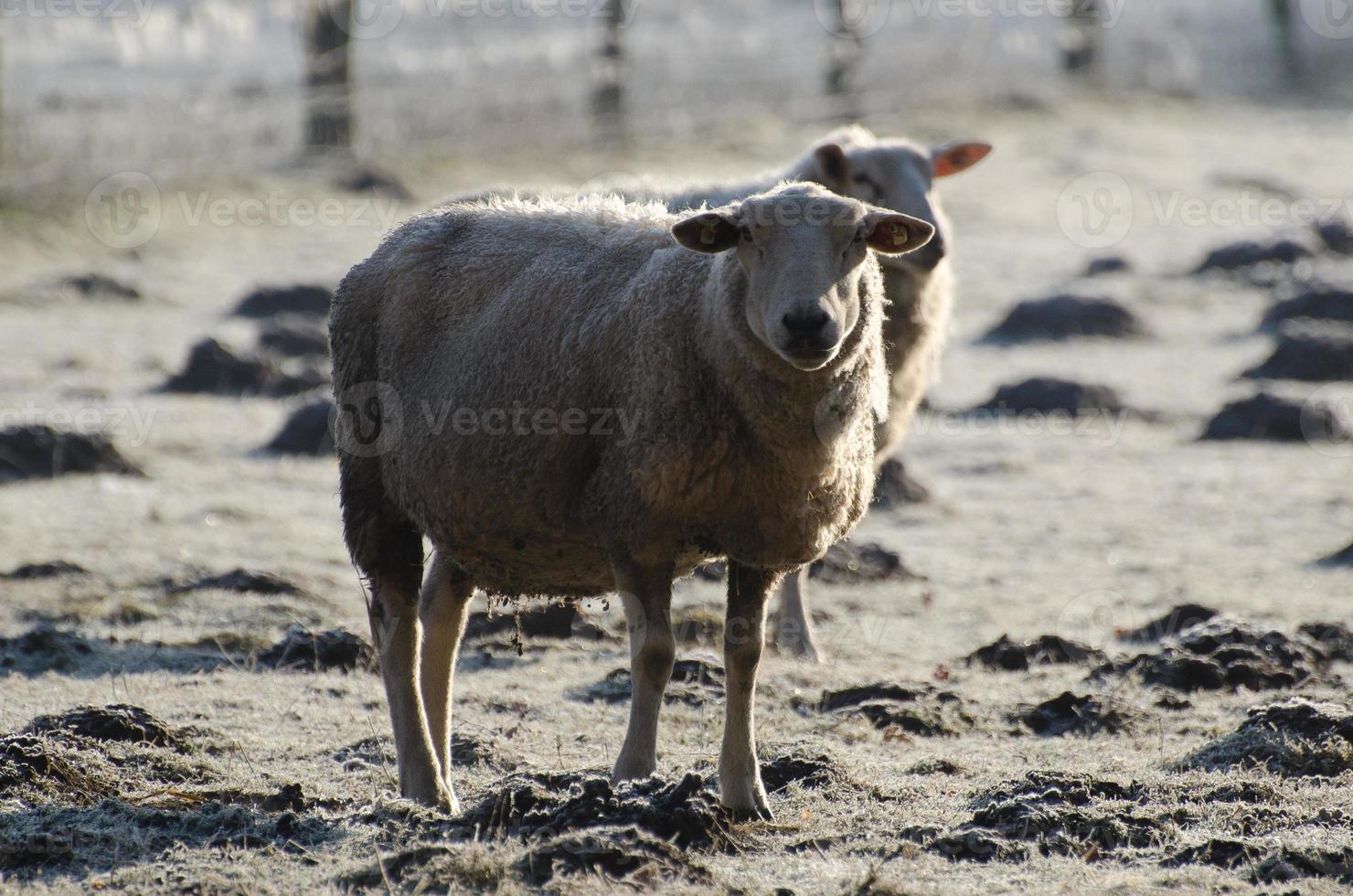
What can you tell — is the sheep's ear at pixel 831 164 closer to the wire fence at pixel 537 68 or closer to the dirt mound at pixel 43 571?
the dirt mound at pixel 43 571

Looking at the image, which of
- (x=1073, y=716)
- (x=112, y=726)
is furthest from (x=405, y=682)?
(x=1073, y=716)

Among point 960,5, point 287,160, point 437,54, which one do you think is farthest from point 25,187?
point 960,5

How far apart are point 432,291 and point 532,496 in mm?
902

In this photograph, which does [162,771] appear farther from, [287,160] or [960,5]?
[960,5]

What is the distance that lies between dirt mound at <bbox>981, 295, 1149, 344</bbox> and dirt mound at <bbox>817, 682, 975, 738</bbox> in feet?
30.0

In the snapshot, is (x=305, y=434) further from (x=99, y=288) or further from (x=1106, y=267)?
(x=1106, y=267)

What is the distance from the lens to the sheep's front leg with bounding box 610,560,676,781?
466 cm

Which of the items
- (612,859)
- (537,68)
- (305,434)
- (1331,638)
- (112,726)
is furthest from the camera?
(537,68)

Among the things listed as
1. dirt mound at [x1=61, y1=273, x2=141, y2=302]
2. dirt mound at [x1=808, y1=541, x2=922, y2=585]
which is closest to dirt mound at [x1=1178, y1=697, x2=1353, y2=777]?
dirt mound at [x1=808, y1=541, x2=922, y2=585]

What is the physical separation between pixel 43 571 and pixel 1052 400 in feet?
25.5

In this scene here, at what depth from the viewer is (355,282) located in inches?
217

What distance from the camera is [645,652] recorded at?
4.68 meters

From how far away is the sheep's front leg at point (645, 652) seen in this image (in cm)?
466

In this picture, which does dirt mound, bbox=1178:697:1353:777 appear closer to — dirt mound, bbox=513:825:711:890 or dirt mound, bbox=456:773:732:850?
dirt mound, bbox=456:773:732:850
